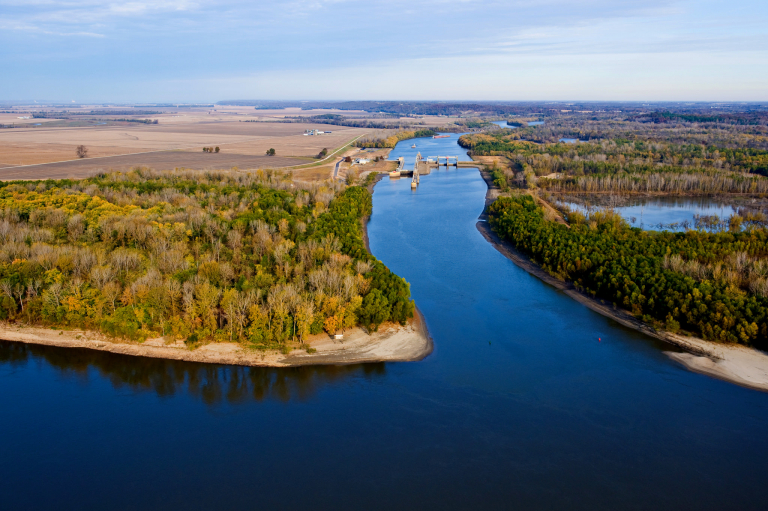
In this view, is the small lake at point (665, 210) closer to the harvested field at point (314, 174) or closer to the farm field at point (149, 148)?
the harvested field at point (314, 174)

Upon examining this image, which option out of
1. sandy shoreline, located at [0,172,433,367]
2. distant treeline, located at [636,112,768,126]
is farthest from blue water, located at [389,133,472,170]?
distant treeline, located at [636,112,768,126]

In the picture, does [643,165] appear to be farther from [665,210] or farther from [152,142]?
[152,142]

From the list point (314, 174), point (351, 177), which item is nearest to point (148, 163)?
point (314, 174)

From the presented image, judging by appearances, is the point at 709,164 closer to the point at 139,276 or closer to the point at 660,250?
the point at 660,250

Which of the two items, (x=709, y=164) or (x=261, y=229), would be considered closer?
(x=261, y=229)

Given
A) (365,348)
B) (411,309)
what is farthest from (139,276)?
(411,309)

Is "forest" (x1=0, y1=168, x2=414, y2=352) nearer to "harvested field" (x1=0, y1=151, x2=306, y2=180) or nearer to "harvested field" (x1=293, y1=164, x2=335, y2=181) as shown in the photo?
"harvested field" (x1=0, y1=151, x2=306, y2=180)
